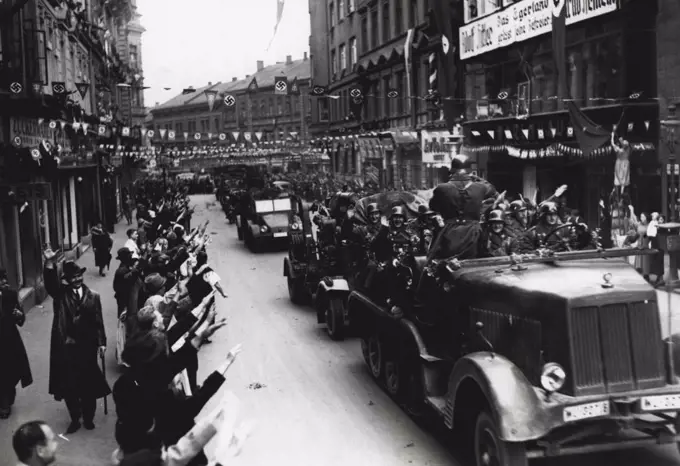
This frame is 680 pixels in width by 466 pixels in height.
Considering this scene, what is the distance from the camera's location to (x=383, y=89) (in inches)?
1532

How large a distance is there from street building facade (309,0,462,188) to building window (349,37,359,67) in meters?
0.06

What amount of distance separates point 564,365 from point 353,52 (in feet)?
136

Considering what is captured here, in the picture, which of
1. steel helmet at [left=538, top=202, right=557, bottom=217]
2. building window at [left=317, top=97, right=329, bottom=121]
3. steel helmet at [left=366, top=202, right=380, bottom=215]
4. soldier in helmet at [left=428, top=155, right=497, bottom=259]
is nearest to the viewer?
soldier in helmet at [left=428, top=155, right=497, bottom=259]

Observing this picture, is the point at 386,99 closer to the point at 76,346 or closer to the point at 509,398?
the point at 76,346

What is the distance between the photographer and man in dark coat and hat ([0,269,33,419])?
8.95 metres

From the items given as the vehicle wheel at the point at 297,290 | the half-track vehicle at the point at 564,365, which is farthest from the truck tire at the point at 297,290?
the half-track vehicle at the point at 564,365

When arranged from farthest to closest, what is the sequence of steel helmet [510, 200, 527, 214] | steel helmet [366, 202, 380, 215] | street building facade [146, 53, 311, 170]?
street building facade [146, 53, 311, 170] < steel helmet [366, 202, 380, 215] < steel helmet [510, 200, 527, 214]

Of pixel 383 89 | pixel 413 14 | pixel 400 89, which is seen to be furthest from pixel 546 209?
pixel 383 89

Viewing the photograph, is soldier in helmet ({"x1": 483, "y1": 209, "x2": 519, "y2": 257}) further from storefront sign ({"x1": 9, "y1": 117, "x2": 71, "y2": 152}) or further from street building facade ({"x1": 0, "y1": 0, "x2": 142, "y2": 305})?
storefront sign ({"x1": 9, "y1": 117, "x2": 71, "y2": 152})

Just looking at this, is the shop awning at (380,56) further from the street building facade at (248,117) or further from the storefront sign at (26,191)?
the storefront sign at (26,191)

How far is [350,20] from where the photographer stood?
151 feet

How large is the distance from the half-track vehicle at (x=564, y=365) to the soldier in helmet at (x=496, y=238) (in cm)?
86

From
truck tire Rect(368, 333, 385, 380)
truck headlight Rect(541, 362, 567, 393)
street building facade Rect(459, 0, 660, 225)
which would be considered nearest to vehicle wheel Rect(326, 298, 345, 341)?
truck tire Rect(368, 333, 385, 380)

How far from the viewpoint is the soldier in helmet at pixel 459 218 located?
8102 mm
